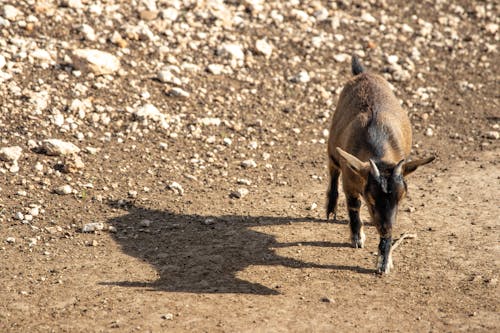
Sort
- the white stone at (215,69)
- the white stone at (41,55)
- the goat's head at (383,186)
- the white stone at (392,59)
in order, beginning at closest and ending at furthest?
the goat's head at (383,186) < the white stone at (41,55) < the white stone at (215,69) < the white stone at (392,59)

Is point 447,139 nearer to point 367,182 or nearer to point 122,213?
point 367,182

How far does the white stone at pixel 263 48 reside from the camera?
48.1 feet

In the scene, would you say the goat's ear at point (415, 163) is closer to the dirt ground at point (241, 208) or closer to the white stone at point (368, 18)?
the dirt ground at point (241, 208)

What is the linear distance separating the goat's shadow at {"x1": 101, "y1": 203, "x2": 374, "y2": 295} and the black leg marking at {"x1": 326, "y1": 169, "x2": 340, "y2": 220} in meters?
0.22

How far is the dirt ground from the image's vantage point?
842cm

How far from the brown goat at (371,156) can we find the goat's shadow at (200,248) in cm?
57

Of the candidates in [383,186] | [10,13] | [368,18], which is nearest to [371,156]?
[383,186]

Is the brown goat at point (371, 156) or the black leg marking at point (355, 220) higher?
the brown goat at point (371, 156)

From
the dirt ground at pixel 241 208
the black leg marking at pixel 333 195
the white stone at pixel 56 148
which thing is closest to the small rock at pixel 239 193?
the dirt ground at pixel 241 208

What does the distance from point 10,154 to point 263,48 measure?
5.69 metres

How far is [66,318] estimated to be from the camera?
320 inches

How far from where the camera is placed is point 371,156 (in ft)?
30.8

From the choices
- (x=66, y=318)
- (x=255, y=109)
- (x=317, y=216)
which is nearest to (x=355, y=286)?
(x=317, y=216)

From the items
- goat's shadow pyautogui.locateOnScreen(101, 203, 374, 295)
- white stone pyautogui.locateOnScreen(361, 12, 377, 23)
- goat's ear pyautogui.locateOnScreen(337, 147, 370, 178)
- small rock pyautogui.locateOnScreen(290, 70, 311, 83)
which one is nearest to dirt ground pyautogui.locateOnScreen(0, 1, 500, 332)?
goat's shadow pyautogui.locateOnScreen(101, 203, 374, 295)
